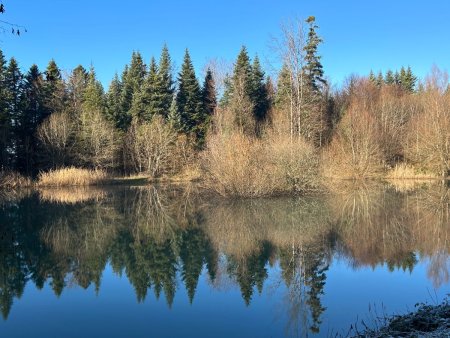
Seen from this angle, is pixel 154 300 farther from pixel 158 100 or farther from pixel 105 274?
pixel 158 100

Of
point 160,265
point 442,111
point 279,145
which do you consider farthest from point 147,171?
point 160,265

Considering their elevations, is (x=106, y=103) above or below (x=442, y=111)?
above

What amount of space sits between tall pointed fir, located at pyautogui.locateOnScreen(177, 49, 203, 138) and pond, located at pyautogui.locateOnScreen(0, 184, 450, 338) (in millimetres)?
29996

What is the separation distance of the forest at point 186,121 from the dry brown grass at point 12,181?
8cm

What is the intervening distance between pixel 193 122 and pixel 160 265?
1503 inches

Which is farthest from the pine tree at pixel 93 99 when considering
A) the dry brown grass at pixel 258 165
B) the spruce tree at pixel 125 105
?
the dry brown grass at pixel 258 165

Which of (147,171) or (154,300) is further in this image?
(147,171)

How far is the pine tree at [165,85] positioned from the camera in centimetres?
4528

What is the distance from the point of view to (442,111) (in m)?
35.9

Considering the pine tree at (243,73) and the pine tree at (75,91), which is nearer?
the pine tree at (75,91)

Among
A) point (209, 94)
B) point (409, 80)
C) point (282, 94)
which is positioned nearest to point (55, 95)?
point (209, 94)

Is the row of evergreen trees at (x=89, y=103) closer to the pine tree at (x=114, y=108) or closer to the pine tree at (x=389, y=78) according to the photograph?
the pine tree at (x=114, y=108)

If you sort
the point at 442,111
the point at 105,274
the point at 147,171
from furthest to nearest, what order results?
the point at 147,171, the point at 442,111, the point at 105,274

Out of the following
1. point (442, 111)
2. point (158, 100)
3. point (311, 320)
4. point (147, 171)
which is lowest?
point (311, 320)
